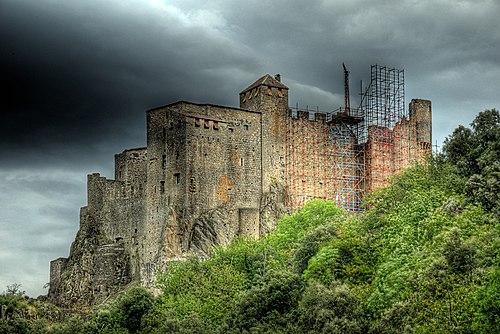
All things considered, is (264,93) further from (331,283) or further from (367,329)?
(367,329)

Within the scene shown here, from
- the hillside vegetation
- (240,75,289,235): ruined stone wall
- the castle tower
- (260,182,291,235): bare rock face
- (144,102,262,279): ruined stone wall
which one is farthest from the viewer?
the castle tower

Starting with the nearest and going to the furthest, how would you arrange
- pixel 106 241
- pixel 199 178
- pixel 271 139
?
pixel 199 178, pixel 271 139, pixel 106 241

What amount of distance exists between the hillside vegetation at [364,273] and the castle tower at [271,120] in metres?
8.05

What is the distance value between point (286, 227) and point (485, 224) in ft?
86.3

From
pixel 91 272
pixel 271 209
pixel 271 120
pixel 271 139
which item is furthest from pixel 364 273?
pixel 91 272

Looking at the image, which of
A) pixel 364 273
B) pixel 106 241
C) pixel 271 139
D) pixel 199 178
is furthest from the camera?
pixel 106 241

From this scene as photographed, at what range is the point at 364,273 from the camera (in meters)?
71.1

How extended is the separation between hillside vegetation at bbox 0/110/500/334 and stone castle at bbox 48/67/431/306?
546cm

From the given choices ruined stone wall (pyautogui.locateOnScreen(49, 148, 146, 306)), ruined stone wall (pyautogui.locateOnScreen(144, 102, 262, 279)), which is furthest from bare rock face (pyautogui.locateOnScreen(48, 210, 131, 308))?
ruined stone wall (pyautogui.locateOnScreen(144, 102, 262, 279))

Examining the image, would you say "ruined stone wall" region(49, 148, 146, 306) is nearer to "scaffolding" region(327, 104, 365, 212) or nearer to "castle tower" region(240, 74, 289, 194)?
"castle tower" region(240, 74, 289, 194)

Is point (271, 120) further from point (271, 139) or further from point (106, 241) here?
point (106, 241)

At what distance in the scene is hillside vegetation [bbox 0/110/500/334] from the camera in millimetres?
60844

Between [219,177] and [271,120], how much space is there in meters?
8.03

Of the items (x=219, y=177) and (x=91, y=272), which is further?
(x=91, y=272)
